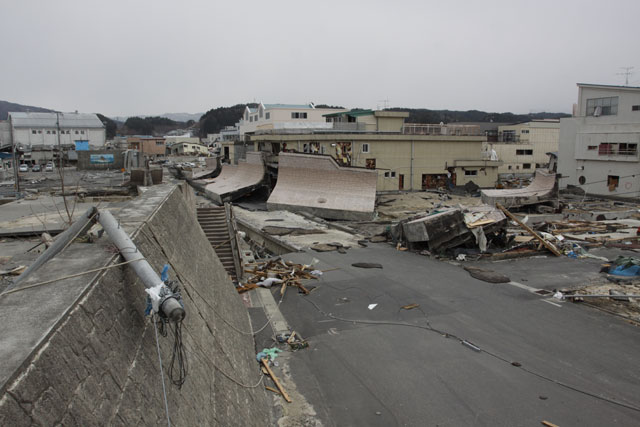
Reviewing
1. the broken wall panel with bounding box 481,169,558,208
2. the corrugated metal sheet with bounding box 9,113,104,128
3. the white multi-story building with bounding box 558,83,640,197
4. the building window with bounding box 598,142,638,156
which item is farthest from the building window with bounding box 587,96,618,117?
the corrugated metal sheet with bounding box 9,113,104,128

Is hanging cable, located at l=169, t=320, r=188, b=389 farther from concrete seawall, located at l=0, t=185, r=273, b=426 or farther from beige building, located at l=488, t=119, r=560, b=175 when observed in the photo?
beige building, located at l=488, t=119, r=560, b=175

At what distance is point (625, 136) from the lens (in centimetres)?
3294

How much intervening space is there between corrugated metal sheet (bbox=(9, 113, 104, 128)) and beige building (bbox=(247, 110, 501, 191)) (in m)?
60.9

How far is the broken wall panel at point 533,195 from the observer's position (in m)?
26.1

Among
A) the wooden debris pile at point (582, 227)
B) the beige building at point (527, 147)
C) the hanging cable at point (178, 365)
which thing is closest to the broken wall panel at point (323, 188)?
the wooden debris pile at point (582, 227)

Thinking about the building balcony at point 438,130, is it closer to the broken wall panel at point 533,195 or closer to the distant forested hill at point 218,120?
the broken wall panel at point 533,195

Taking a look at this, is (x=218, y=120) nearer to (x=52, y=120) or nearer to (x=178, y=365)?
(x=52, y=120)

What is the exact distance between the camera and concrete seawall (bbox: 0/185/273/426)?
7.16ft

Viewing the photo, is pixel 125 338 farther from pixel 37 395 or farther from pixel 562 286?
pixel 562 286

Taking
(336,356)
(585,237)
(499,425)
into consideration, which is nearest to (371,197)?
(585,237)

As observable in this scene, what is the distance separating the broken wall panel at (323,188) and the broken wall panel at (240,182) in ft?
20.1

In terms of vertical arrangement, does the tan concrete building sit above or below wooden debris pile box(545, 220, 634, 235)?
above

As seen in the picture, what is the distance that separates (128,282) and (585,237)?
64.4 feet

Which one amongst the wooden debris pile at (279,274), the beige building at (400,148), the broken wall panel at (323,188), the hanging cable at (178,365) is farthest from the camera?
the beige building at (400,148)
